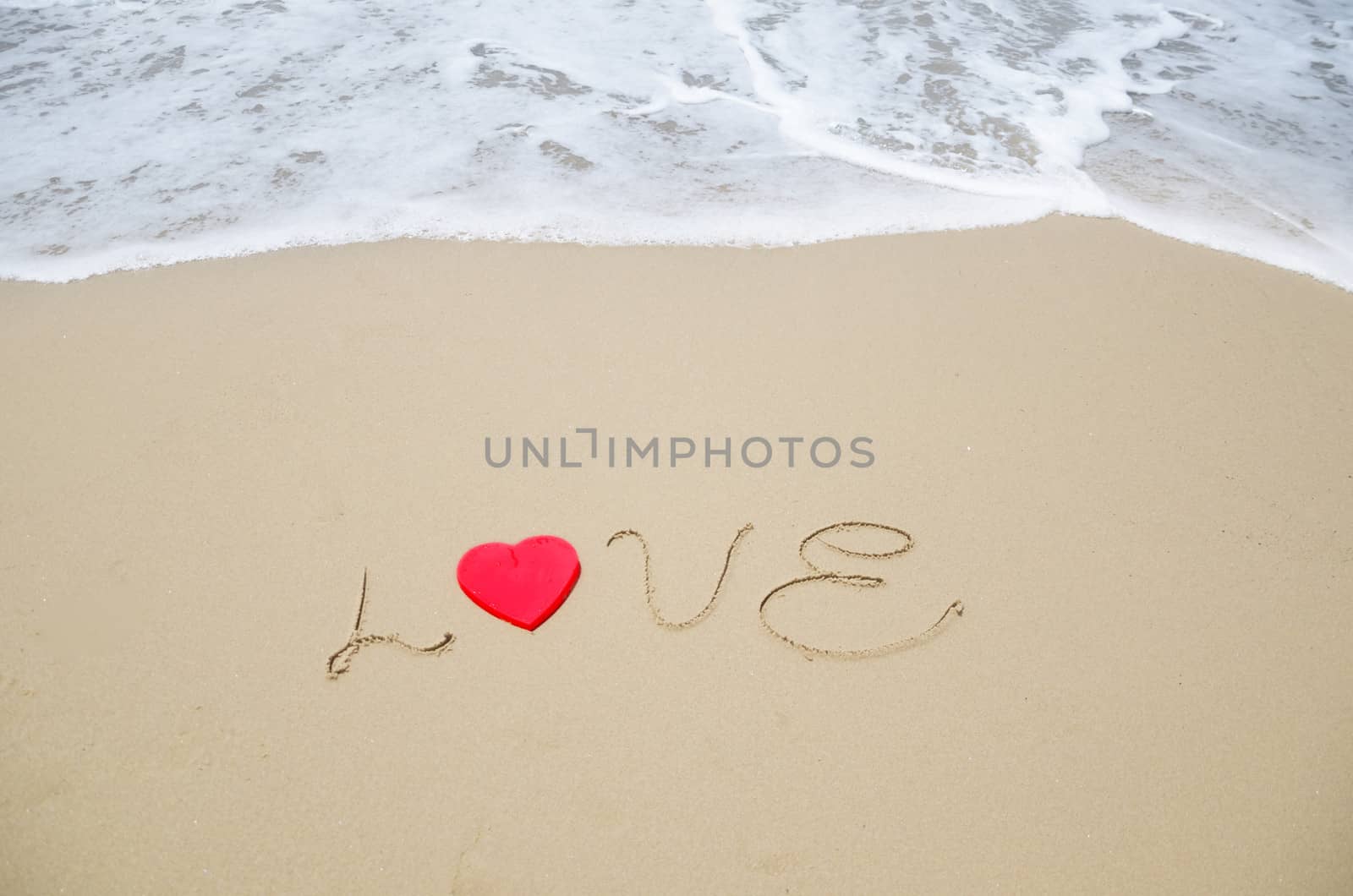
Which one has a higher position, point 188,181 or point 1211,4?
point 1211,4

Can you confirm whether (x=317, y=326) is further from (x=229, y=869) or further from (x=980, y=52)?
(x=980, y=52)

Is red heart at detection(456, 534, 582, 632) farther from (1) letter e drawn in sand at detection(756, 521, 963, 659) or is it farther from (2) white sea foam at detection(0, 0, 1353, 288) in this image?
(2) white sea foam at detection(0, 0, 1353, 288)

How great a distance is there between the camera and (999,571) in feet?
7.40

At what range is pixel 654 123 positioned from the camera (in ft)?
13.9

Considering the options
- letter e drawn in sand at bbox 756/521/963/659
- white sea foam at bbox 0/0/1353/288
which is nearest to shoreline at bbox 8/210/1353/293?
white sea foam at bbox 0/0/1353/288

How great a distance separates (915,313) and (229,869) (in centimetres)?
264

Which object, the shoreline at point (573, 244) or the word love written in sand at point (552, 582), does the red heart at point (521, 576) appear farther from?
the shoreline at point (573, 244)

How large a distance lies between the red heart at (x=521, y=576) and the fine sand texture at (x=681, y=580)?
2.0 inches

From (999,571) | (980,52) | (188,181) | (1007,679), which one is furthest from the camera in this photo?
(980,52)

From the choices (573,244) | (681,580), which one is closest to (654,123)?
(573,244)

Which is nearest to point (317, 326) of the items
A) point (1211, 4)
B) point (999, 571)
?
point (999, 571)

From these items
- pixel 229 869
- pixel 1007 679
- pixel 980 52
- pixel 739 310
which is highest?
pixel 980 52

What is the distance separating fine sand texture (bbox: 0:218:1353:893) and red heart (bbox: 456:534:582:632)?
0.16 ft

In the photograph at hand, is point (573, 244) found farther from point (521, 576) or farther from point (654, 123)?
point (521, 576)
